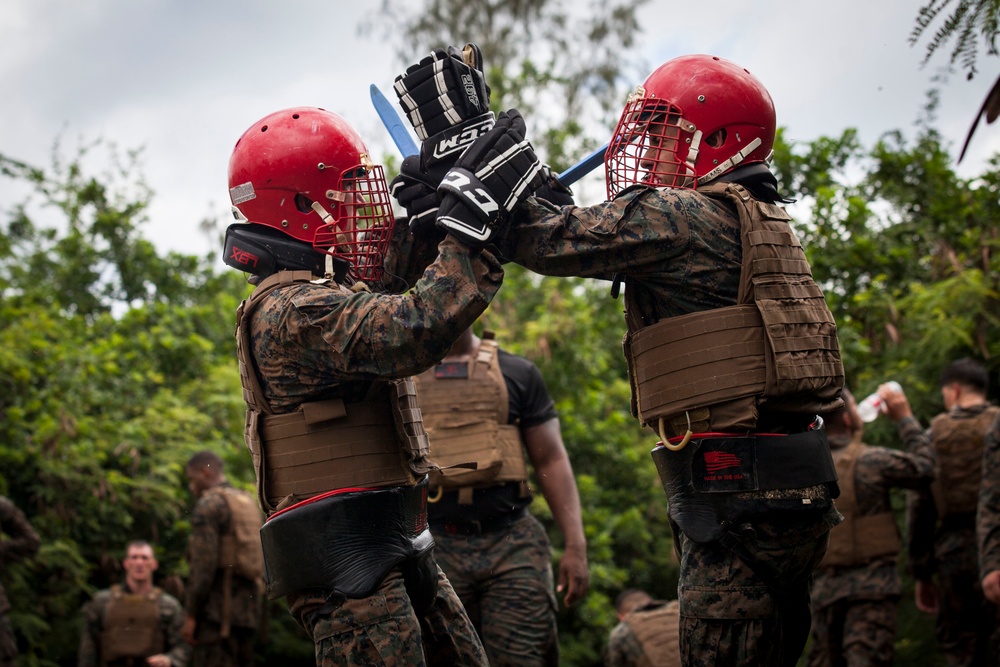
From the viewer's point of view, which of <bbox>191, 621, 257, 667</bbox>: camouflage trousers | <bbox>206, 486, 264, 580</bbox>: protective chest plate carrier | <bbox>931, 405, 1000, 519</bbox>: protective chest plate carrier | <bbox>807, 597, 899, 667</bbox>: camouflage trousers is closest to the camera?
<bbox>807, 597, 899, 667</bbox>: camouflage trousers

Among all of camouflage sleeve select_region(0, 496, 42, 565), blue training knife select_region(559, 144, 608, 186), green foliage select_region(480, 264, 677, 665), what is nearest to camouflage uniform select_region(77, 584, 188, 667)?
camouflage sleeve select_region(0, 496, 42, 565)

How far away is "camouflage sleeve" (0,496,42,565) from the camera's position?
8242 mm

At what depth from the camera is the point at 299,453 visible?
136 inches

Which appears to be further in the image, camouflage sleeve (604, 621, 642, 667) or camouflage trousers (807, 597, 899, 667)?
camouflage trousers (807, 597, 899, 667)

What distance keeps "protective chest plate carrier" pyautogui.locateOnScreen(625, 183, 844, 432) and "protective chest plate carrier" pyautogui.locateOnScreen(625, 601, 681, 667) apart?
2.75 meters

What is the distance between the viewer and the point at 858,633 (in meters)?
7.05

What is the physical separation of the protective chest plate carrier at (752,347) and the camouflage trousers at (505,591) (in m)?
2.24

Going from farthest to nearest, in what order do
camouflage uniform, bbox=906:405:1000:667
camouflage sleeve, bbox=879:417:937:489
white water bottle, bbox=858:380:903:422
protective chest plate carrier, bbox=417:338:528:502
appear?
1. camouflage uniform, bbox=906:405:1000:667
2. white water bottle, bbox=858:380:903:422
3. camouflage sleeve, bbox=879:417:937:489
4. protective chest plate carrier, bbox=417:338:528:502

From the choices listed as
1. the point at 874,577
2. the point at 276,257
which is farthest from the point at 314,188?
the point at 874,577

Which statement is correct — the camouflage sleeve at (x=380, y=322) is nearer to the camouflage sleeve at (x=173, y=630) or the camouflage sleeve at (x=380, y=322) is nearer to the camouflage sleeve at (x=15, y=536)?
the camouflage sleeve at (x=15, y=536)

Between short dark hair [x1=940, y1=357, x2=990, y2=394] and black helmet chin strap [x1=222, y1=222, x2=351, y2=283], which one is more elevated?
black helmet chin strap [x1=222, y1=222, x2=351, y2=283]

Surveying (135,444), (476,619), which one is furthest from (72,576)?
(476,619)

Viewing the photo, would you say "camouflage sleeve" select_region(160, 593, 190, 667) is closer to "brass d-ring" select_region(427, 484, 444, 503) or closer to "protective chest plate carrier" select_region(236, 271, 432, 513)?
"brass d-ring" select_region(427, 484, 444, 503)

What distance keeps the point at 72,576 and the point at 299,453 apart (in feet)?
23.4
